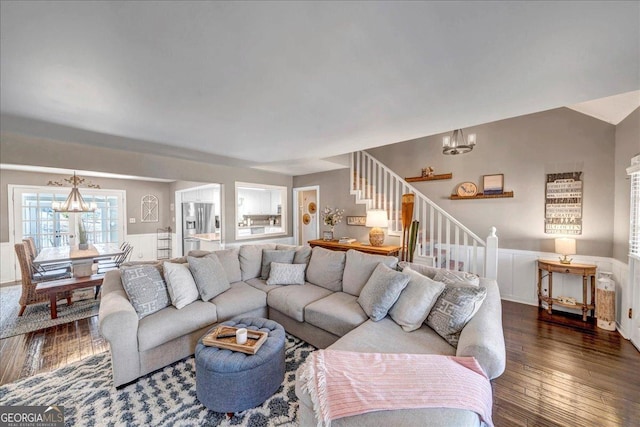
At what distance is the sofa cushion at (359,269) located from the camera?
8.81 feet

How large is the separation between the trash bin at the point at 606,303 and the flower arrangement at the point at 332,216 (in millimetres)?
3815

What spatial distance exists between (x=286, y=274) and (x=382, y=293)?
4.58 feet

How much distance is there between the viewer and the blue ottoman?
1652 mm

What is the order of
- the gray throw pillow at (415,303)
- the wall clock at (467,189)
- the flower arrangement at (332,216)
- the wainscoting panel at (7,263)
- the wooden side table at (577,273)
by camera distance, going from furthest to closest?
the flower arrangement at (332,216) < the wainscoting panel at (7,263) < the wall clock at (467,189) < the wooden side table at (577,273) < the gray throw pillow at (415,303)

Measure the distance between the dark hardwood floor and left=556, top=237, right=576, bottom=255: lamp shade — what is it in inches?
34.9

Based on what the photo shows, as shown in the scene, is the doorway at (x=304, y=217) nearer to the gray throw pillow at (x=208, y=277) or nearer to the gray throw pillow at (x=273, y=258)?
the gray throw pillow at (x=273, y=258)

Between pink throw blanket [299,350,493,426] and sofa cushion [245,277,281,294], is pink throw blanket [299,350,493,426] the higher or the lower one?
the higher one

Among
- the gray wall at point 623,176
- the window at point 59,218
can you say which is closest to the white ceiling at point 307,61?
the gray wall at point 623,176

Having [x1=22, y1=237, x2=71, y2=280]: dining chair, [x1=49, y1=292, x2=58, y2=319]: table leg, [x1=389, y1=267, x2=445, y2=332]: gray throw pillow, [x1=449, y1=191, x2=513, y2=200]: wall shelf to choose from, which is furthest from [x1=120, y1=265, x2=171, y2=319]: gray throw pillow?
[x1=449, y1=191, x2=513, y2=200]: wall shelf

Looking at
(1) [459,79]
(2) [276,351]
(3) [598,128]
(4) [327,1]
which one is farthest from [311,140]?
(3) [598,128]

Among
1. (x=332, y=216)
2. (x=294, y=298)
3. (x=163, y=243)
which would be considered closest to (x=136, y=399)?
(x=294, y=298)

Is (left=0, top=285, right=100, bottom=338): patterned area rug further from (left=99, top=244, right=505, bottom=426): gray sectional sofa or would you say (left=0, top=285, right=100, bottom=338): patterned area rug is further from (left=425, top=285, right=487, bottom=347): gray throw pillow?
(left=425, top=285, right=487, bottom=347): gray throw pillow

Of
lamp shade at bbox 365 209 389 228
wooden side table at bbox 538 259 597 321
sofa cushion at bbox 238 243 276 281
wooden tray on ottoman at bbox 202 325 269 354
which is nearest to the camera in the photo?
wooden tray on ottoman at bbox 202 325 269 354

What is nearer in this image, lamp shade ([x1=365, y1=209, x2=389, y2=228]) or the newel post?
the newel post
